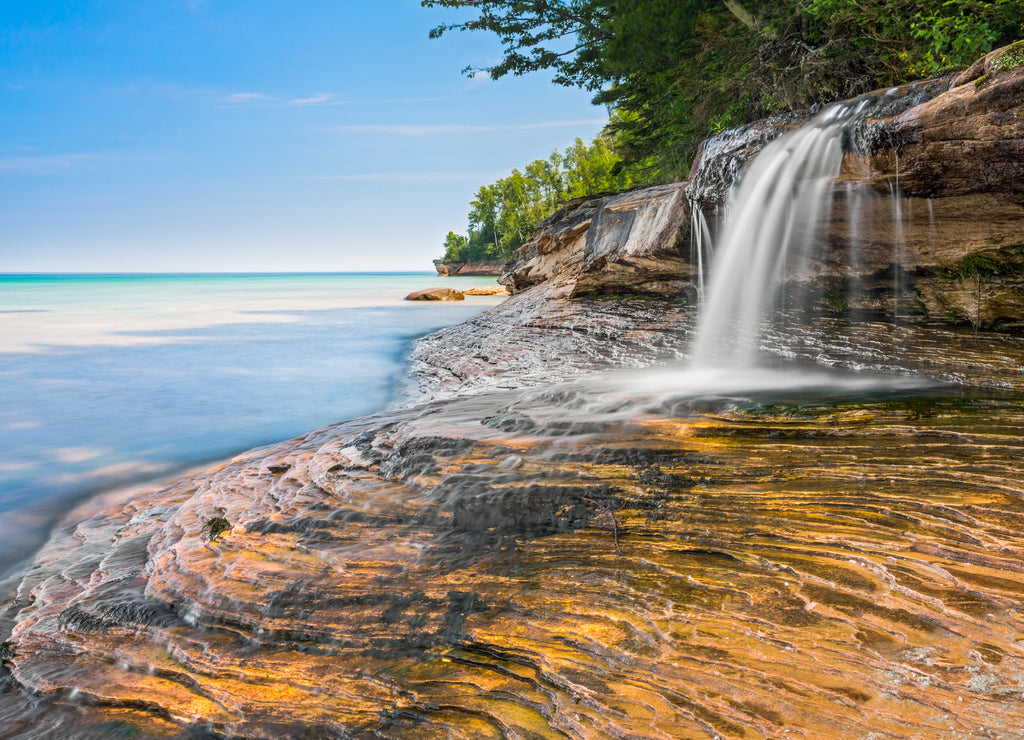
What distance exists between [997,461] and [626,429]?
2.04 meters

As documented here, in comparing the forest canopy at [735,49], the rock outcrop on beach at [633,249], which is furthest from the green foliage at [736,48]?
the rock outcrop on beach at [633,249]

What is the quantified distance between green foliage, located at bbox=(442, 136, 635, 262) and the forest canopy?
3610 cm

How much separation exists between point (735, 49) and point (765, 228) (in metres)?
5.99

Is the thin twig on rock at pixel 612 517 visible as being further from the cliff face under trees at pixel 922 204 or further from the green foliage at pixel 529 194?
the green foliage at pixel 529 194

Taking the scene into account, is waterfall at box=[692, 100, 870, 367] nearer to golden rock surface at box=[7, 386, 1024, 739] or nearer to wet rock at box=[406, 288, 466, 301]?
golden rock surface at box=[7, 386, 1024, 739]

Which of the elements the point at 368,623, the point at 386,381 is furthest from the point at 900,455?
the point at 386,381

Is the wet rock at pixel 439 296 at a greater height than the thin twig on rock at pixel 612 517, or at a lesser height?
greater

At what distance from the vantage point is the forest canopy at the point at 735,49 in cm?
A: 725

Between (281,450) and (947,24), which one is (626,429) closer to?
(281,450)

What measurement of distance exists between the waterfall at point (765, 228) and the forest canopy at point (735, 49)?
2.10 meters

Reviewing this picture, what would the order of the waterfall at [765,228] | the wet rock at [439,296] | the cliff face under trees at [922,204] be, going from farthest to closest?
the wet rock at [439,296] → the waterfall at [765,228] → the cliff face under trees at [922,204]

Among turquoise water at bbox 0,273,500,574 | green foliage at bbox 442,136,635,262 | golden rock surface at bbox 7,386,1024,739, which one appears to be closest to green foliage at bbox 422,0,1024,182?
golden rock surface at bbox 7,386,1024,739

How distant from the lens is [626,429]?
4039mm

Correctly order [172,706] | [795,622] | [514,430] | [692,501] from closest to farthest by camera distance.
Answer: [795,622] → [172,706] → [692,501] → [514,430]
